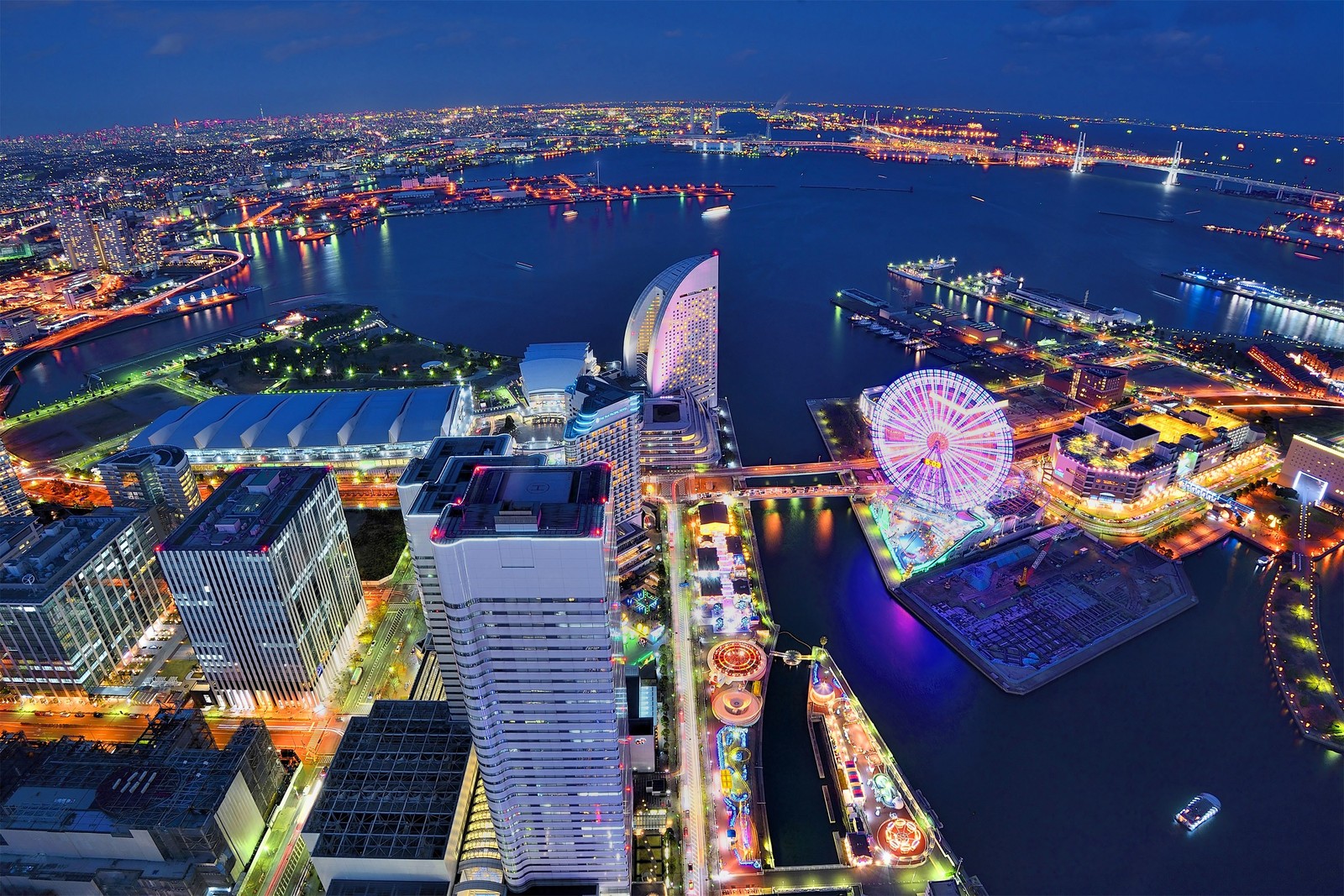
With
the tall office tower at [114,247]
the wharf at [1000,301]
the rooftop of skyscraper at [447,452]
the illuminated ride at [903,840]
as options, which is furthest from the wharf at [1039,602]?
the tall office tower at [114,247]

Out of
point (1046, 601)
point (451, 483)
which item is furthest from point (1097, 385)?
point (451, 483)

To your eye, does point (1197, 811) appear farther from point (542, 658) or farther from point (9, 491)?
point (9, 491)

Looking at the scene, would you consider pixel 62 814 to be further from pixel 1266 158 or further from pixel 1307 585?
pixel 1266 158

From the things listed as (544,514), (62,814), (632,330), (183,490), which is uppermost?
(544,514)

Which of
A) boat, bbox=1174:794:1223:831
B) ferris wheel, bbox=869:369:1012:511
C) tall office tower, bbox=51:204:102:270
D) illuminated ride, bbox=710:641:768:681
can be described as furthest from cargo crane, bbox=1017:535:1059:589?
tall office tower, bbox=51:204:102:270

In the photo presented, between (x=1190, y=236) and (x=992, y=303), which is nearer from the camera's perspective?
(x=992, y=303)

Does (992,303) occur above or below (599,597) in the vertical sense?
below

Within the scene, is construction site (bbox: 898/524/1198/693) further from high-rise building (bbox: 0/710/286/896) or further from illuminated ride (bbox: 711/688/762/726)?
high-rise building (bbox: 0/710/286/896)

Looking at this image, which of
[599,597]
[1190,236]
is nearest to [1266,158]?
[1190,236]
